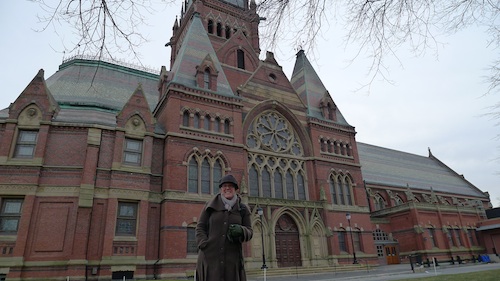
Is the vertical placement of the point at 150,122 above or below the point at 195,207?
above

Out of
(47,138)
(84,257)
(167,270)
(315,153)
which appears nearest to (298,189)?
(315,153)

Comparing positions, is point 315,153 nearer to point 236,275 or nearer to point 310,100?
point 310,100

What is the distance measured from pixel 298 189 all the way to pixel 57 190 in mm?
17864

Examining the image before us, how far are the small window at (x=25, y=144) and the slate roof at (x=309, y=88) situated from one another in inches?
871

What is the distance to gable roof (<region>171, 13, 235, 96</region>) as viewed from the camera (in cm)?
2558

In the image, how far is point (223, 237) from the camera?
5.09 metres

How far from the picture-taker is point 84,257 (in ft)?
59.0

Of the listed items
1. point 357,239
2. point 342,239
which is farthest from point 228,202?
point 357,239

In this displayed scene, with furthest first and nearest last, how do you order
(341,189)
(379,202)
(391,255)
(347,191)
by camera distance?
(379,202) → (391,255) → (347,191) → (341,189)

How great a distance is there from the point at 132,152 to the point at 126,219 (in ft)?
14.5

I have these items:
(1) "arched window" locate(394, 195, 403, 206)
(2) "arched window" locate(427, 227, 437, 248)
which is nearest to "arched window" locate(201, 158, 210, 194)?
(2) "arched window" locate(427, 227, 437, 248)

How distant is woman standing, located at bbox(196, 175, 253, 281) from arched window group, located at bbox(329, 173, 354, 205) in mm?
25033

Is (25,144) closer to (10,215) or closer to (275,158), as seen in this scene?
(10,215)

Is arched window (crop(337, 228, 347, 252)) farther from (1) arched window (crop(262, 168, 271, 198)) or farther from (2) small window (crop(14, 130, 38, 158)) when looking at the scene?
(2) small window (crop(14, 130, 38, 158))
